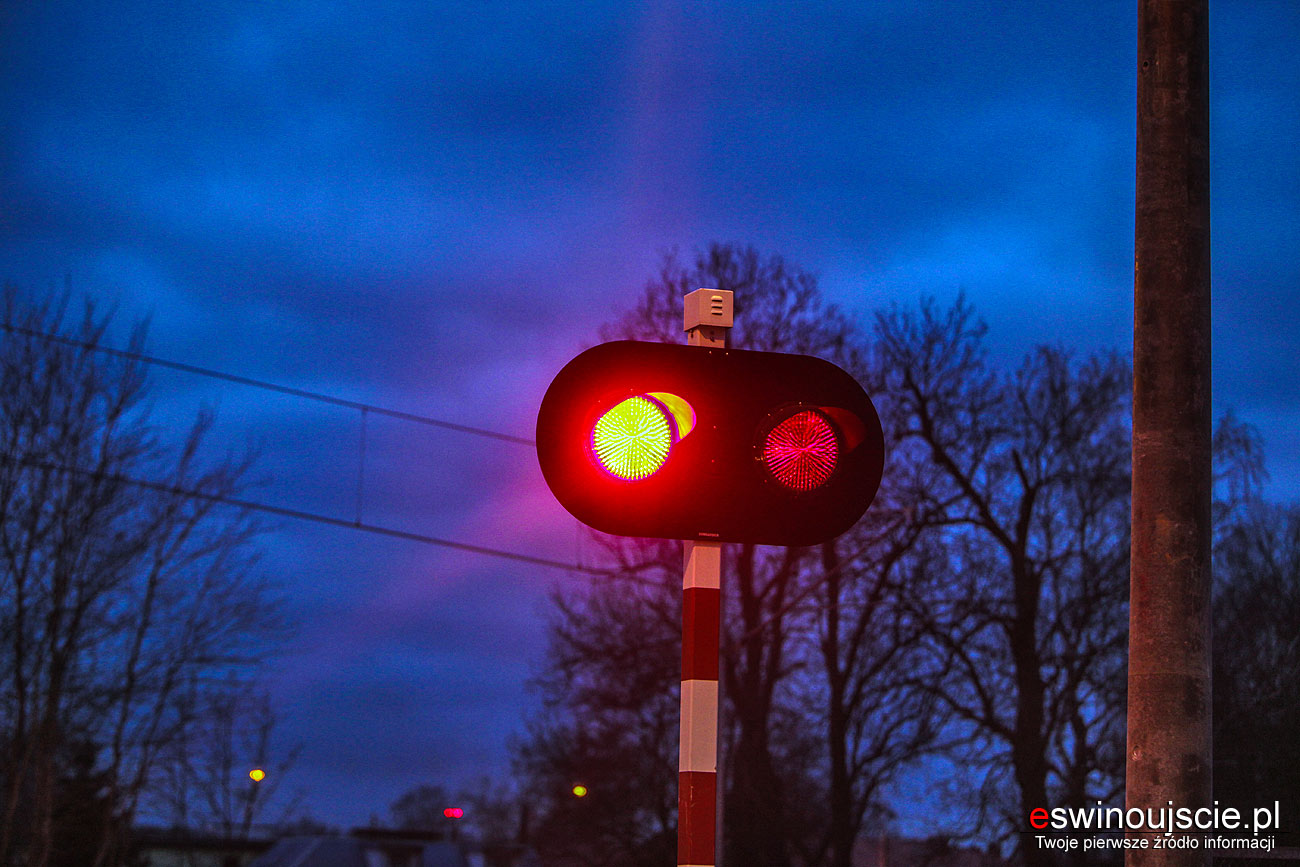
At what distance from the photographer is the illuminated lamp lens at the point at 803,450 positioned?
3.42m

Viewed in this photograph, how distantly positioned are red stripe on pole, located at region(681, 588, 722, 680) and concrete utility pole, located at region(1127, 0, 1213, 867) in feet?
3.53

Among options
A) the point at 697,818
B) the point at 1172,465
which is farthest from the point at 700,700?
the point at 1172,465

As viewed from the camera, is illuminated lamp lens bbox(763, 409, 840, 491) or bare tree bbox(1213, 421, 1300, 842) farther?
bare tree bbox(1213, 421, 1300, 842)

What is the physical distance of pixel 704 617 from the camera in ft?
11.1

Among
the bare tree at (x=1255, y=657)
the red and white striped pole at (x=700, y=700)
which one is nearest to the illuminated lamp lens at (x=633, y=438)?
the red and white striped pole at (x=700, y=700)

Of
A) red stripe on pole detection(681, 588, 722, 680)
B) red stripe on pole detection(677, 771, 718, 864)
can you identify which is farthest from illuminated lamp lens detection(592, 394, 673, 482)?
red stripe on pole detection(677, 771, 718, 864)

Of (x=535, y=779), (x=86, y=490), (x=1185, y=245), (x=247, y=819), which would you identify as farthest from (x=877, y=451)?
(x=247, y=819)

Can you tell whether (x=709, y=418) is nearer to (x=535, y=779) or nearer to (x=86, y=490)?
(x=86, y=490)

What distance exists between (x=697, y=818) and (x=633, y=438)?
35.3 inches

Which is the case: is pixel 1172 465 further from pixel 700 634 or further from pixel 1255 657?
pixel 1255 657

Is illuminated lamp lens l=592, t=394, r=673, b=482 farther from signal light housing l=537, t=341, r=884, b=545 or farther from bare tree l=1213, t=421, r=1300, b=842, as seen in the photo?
bare tree l=1213, t=421, r=1300, b=842

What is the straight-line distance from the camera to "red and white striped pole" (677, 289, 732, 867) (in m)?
3.31

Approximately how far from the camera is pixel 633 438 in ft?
11.1

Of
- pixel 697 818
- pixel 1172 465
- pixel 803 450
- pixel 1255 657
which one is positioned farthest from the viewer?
pixel 1255 657
